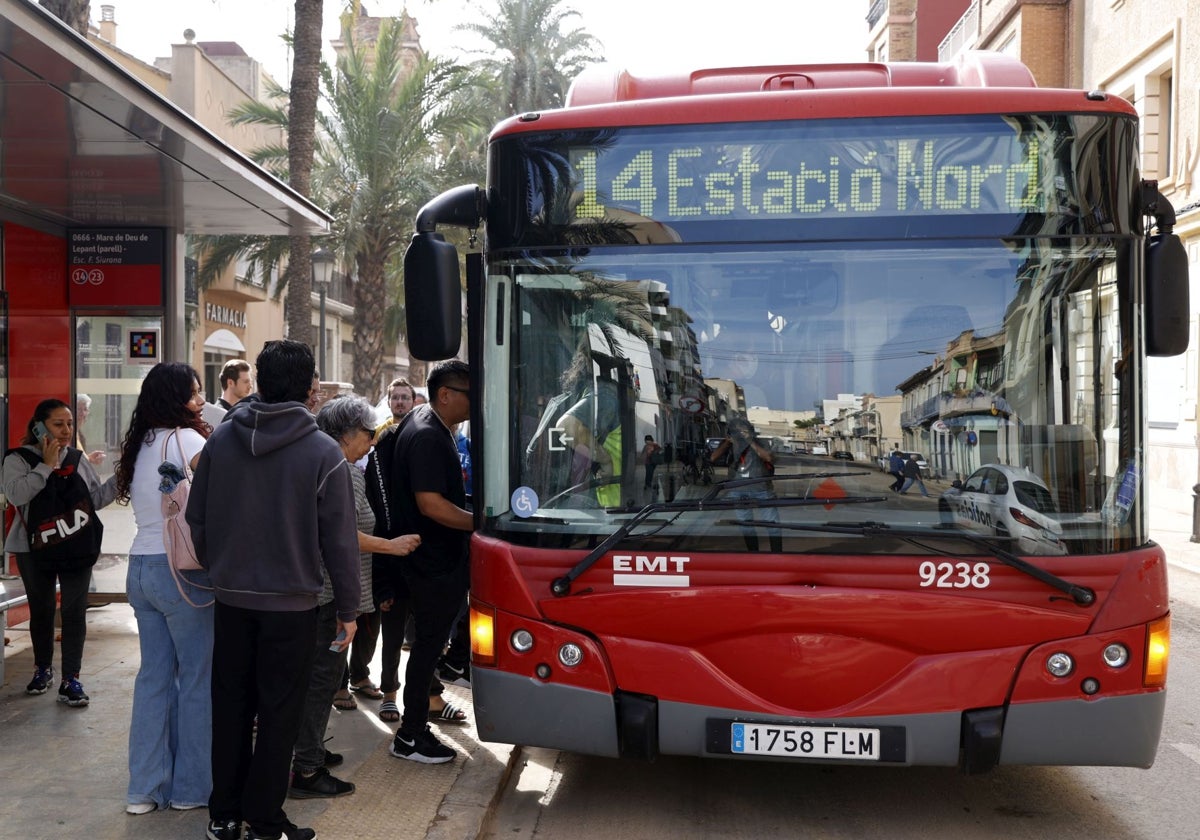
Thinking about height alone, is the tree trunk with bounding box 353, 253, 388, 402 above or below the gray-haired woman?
above

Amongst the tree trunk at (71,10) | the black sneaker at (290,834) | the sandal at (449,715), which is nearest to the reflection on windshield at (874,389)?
the black sneaker at (290,834)

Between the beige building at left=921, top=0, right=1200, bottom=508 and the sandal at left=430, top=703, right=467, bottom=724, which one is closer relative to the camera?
the sandal at left=430, top=703, right=467, bottom=724

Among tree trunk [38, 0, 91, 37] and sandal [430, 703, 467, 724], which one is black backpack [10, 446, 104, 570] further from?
tree trunk [38, 0, 91, 37]

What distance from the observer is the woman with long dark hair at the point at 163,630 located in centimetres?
484

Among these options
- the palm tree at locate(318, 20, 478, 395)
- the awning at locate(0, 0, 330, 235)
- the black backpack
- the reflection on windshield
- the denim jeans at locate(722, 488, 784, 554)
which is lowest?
the black backpack

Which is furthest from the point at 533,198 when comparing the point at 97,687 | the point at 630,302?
the point at 97,687

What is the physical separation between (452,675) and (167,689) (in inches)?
109

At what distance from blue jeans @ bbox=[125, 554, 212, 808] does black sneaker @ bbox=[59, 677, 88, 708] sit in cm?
193

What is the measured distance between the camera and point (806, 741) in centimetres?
459

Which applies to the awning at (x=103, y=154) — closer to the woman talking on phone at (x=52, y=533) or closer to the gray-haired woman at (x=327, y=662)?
the woman talking on phone at (x=52, y=533)

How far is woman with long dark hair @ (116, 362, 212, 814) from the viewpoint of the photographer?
15.9 feet

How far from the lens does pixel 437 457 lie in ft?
18.7

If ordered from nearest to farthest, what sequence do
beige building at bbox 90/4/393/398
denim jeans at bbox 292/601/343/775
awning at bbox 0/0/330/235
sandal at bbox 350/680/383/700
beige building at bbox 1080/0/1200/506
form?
denim jeans at bbox 292/601/343/775 → awning at bbox 0/0/330/235 → sandal at bbox 350/680/383/700 → beige building at bbox 1080/0/1200/506 → beige building at bbox 90/4/393/398

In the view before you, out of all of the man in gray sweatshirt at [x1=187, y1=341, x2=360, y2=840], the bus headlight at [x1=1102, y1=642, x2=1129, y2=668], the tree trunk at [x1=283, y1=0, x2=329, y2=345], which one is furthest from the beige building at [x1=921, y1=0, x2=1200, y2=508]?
the man in gray sweatshirt at [x1=187, y1=341, x2=360, y2=840]
